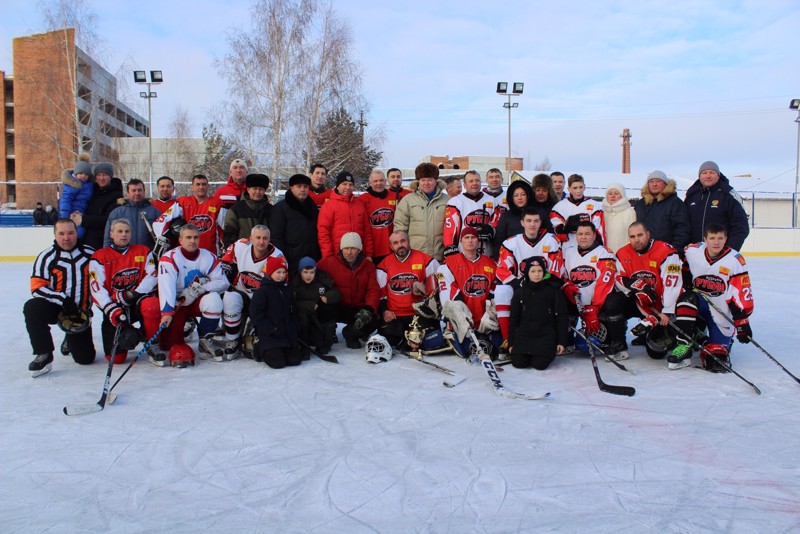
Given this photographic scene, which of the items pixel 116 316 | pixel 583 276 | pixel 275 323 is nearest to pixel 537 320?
pixel 583 276

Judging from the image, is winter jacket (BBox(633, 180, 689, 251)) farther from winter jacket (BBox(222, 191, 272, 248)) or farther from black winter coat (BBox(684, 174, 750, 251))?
winter jacket (BBox(222, 191, 272, 248))

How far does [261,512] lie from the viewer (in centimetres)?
190

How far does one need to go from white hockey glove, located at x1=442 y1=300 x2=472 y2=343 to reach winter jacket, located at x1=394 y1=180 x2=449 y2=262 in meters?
0.79

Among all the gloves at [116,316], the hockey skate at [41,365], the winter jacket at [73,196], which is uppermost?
the winter jacket at [73,196]

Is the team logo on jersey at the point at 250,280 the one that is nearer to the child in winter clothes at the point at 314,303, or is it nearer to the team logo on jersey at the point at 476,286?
the child in winter clothes at the point at 314,303

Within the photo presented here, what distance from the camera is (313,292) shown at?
4.19 m

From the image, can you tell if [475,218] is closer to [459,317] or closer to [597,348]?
[459,317]

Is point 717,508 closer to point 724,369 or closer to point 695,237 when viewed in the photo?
point 724,369

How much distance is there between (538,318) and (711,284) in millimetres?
1182

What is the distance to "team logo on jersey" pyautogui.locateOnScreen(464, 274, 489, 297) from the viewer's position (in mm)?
4160

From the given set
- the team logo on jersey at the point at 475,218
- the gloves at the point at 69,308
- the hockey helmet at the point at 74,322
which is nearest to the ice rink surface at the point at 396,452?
the hockey helmet at the point at 74,322

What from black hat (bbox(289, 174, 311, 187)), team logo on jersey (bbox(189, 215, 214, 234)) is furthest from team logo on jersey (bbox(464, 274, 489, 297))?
team logo on jersey (bbox(189, 215, 214, 234))

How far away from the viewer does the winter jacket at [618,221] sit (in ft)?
15.3

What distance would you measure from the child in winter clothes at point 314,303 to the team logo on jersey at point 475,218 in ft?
3.93
